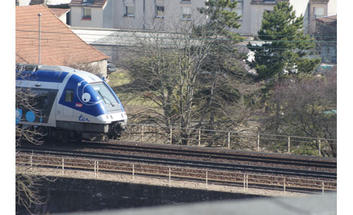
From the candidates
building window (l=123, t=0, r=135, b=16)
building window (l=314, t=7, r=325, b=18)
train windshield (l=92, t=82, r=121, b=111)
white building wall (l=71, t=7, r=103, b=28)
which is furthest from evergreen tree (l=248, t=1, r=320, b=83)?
white building wall (l=71, t=7, r=103, b=28)

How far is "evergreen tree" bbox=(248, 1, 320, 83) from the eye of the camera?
89.0ft

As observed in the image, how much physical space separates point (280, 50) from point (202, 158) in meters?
13.8

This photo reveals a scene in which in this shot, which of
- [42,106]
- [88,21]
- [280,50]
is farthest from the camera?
[88,21]

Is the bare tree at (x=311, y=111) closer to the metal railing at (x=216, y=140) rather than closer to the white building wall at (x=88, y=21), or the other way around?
the metal railing at (x=216, y=140)

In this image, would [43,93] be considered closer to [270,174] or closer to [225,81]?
[270,174]

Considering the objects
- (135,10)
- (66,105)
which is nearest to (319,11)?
(135,10)

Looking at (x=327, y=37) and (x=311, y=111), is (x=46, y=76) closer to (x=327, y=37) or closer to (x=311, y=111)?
(x=311, y=111)

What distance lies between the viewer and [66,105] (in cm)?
1605

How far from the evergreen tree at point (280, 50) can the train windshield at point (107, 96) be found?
1244 centimetres

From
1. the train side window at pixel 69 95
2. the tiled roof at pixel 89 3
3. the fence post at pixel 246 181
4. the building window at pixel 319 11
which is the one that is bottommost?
the fence post at pixel 246 181

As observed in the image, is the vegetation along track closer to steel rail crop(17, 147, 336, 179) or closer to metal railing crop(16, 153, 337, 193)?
steel rail crop(17, 147, 336, 179)

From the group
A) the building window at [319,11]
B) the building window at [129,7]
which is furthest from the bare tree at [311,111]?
the building window at [319,11]

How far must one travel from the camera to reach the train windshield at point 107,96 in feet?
53.5
